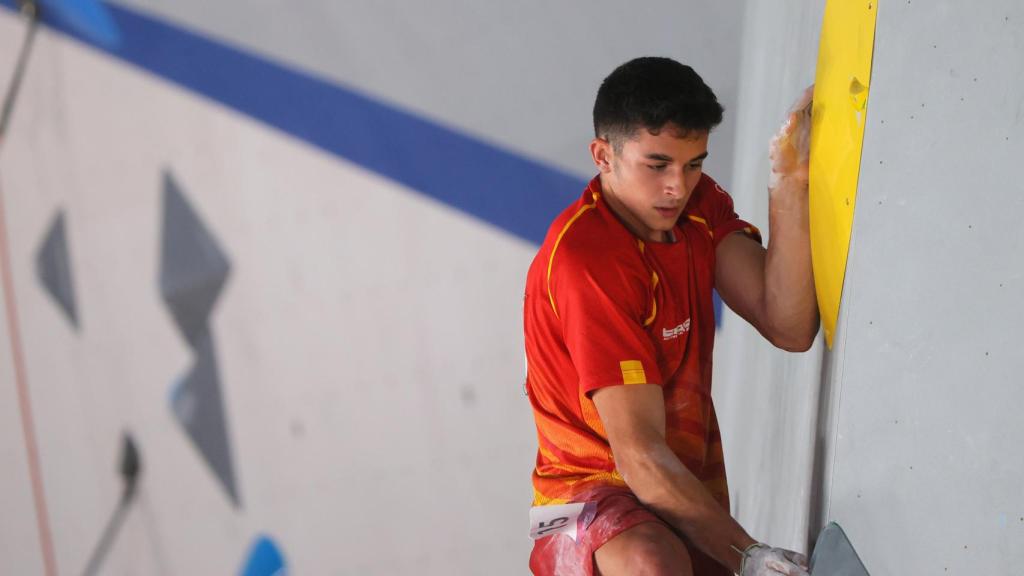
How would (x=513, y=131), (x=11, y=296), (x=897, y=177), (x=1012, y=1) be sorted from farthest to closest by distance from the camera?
1. (x=11, y=296)
2. (x=513, y=131)
3. (x=897, y=177)
4. (x=1012, y=1)

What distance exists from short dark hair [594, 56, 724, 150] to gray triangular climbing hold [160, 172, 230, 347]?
180cm

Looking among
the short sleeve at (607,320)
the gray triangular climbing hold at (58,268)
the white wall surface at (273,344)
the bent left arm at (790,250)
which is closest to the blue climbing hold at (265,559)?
the white wall surface at (273,344)

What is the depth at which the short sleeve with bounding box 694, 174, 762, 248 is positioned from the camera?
133cm

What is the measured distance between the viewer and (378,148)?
2605mm

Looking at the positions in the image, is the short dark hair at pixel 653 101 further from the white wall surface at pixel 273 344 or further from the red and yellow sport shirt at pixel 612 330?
the white wall surface at pixel 273 344

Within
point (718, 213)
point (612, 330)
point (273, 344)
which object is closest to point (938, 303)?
point (612, 330)

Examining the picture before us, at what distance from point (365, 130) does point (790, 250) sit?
1642 mm

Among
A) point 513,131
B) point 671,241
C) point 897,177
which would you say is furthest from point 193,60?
point 897,177

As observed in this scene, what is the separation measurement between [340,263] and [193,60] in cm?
67

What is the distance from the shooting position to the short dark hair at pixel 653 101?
1179 mm

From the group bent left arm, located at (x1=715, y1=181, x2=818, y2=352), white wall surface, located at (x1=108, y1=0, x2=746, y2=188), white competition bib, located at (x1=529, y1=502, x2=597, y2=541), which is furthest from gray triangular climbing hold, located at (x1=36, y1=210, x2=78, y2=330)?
bent left arm, located at (x1=715, y1=181, x2=818, y2=352)

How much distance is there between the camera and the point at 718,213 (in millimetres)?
1370

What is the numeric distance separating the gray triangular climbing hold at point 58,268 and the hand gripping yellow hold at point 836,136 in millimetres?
2407

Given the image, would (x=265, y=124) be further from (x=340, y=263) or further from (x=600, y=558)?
(x=600, y=558)
